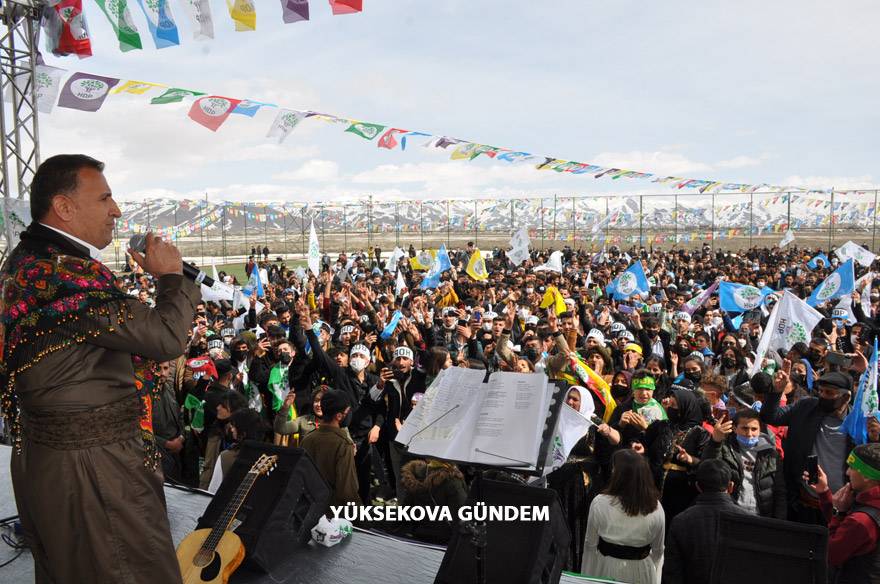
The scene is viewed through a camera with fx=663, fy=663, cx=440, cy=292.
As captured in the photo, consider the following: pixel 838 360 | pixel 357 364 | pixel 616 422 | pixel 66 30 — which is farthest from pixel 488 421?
pixel 66 30

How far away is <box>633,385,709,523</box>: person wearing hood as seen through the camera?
15.6 feet

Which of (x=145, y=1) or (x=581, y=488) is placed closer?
(x=581, y=488)

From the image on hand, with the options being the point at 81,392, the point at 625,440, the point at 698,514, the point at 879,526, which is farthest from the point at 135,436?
the point at 625,440

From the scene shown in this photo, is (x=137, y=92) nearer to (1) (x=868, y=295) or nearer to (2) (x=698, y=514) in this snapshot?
(2) (x=698, y=514)

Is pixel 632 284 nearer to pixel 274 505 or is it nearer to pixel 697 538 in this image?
pixel 697 538

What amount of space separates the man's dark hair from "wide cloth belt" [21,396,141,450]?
634mm

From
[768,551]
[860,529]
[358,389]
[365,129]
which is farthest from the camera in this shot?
[365,129]

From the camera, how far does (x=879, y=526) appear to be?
323 centimetres

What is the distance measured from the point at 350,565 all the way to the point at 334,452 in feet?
4.87

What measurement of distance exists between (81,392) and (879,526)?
3.56m

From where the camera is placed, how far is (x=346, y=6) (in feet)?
20.7

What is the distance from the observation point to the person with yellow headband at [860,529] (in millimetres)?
3221

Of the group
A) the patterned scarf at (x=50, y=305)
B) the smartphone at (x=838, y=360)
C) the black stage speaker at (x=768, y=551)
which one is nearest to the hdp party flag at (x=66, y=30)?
the patterned scarf at (x=50, y=305)

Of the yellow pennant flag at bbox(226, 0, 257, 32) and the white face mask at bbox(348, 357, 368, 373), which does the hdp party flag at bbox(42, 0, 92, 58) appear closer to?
the yellow pennant flag at bbox(226, 0, 257, 32)
